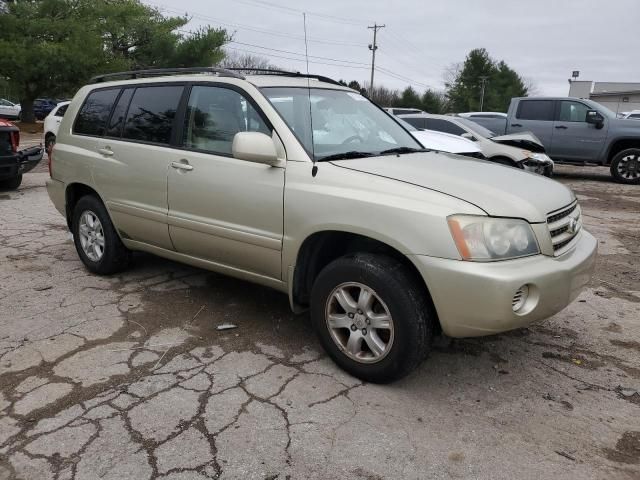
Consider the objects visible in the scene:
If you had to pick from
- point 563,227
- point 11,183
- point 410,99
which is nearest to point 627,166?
point 563,227

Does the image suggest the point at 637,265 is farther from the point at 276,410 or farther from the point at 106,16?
the point at 106,16

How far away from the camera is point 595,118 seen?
12.0m

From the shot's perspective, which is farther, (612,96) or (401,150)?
(612,96)

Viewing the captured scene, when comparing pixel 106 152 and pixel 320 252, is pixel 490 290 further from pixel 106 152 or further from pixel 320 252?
pixel 106 152

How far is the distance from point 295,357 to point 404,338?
0.89 metres

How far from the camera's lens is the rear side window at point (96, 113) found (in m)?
4.71

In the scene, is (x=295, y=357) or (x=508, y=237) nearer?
(x=508, y=237)

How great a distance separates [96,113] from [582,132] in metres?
10.9

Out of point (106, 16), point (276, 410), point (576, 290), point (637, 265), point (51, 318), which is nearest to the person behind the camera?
point (276, 410)

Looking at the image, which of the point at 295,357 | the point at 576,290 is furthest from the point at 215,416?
the point at 576,290

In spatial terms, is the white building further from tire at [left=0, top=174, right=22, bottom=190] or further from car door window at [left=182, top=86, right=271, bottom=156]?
car door window at [left=182, top=86, right=271, bottom=156]

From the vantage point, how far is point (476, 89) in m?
64.0

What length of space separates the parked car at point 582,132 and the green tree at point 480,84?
5169 centimetres

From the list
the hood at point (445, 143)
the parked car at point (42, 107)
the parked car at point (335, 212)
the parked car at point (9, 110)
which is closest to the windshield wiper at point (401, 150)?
the parked car at point (335, 212)
